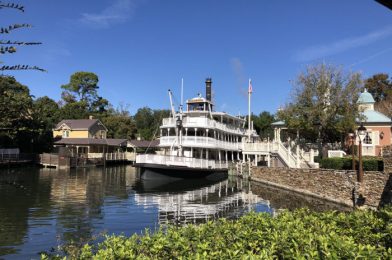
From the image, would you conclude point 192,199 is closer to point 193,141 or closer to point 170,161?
point 170,161

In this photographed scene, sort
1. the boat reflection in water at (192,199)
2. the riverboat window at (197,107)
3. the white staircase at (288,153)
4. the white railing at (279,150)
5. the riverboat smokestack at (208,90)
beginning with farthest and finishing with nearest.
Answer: the riverboat smokestack at (208,90) < the riverboat window at (197,107) < the white railing at (279,150) < the white staircase at (288,153) < the boat reflection in water at (192,199)

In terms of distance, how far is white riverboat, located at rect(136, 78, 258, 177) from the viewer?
3325 centimetres

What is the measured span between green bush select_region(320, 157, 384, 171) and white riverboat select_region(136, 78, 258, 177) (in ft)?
43.2

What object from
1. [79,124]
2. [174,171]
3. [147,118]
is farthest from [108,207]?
[147,118]

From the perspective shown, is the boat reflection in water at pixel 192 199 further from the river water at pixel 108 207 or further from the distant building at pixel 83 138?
the distant building at pixel 83 138

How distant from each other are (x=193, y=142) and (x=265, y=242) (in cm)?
3161

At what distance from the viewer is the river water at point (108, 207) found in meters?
13.5

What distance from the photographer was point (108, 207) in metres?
20.2

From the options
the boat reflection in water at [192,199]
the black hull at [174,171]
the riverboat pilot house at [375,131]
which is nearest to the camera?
the boat reflection in water at [192,199]

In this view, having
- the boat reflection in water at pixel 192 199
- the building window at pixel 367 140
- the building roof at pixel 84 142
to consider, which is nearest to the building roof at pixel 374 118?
the building window at pixel 367 140

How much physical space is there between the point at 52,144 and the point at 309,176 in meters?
44.3

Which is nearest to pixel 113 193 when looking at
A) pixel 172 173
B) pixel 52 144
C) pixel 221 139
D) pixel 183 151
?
pixel 172 173

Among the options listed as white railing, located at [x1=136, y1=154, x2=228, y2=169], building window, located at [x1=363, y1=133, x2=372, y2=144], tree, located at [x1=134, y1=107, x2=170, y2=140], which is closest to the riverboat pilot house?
building window, located at [x1=363, y1=133, x2=372, y2=144]

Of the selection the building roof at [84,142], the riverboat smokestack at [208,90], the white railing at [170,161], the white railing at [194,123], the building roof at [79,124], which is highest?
the riverboat smokestack at [208,90]
